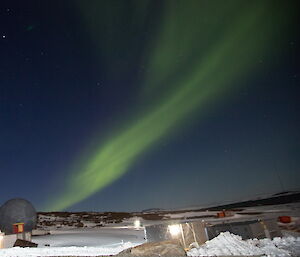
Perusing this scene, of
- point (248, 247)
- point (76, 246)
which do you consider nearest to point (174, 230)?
point (248, 247)

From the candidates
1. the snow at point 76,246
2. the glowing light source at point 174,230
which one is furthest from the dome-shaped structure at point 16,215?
the glowing light source at point 174,230

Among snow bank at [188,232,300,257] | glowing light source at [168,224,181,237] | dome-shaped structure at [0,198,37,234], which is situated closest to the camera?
snow bank at [188,232,300,257]

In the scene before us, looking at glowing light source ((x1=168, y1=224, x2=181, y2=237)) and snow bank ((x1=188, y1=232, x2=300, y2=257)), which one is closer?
snow bank ((x1=188, y1=232, x2=300, y2=257))

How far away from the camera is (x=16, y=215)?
2312 centimetres

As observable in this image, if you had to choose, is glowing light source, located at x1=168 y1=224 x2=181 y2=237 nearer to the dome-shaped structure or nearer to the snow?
the snow

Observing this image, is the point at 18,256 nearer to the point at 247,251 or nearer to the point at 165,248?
the point at 165,248

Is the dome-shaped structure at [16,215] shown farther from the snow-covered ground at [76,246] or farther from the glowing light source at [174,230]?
the glowing light source at [174,230]

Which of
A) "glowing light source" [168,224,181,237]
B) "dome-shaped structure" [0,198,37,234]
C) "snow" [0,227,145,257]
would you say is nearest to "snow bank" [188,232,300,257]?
"glowing light source" [168,224,181,237]

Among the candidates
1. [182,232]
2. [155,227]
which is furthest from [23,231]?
[182,232]

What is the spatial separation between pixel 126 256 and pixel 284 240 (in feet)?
33.2

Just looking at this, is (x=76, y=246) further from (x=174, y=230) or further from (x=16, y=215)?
(x=16, y=215)

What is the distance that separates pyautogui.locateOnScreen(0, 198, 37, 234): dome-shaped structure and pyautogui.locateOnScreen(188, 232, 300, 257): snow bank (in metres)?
16.5

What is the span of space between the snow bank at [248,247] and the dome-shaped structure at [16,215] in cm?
1648

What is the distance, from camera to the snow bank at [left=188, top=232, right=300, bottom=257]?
12438 mm
